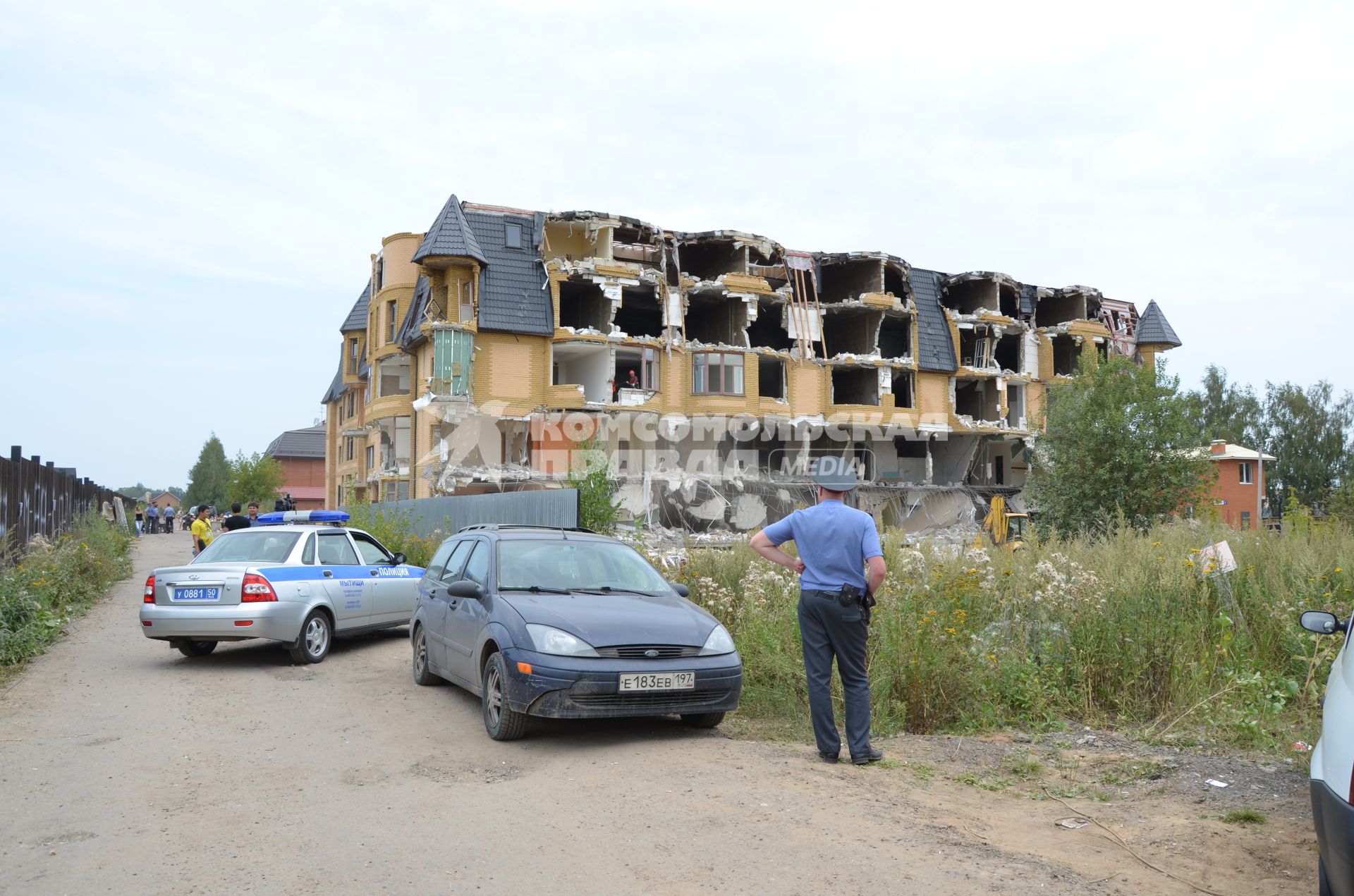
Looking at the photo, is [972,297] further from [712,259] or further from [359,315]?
[359,315]

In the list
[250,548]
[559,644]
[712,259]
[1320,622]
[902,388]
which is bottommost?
[559,644]

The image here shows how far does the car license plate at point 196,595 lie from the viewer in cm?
1052

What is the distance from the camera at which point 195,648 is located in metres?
11.6

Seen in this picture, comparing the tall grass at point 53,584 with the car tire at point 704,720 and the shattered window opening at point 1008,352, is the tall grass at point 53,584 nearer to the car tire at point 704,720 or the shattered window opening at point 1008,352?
the car tire at point 704,720

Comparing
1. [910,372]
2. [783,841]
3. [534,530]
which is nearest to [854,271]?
[910,372]

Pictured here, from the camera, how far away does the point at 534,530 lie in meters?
9.12

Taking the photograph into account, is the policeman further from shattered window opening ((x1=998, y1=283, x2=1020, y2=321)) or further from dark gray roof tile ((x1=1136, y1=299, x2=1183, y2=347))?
dark gray roof tile ((x1=1136, y1=299, x2=1183, y2=347))

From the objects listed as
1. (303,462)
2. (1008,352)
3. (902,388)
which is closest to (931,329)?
(902,388)

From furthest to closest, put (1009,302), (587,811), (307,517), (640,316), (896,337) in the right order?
(1009,302) → (896,337) → (640,316) → (307,517) → (587,811)

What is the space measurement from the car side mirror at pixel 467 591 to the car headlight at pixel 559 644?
3.47 ft

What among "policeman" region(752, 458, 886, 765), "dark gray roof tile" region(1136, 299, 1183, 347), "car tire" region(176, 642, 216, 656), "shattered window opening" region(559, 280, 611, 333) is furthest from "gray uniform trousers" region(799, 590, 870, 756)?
"dark gray roof tile" region(1136, 299, 1183, 347)

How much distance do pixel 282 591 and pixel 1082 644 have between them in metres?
8.35

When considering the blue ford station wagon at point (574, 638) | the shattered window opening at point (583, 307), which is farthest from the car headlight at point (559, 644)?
the shattered window opening at point (583, 307)

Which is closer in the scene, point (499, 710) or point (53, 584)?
point (499, 710)
